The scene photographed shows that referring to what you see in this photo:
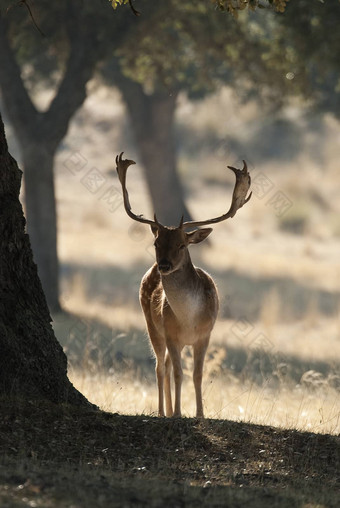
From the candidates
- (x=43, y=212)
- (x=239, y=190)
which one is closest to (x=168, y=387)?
(x=239, y=190)

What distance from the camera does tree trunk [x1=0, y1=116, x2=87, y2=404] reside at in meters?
7.62

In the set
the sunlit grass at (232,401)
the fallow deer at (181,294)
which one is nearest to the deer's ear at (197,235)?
the fallow deer at (181,294)

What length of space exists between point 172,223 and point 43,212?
9.96 metres

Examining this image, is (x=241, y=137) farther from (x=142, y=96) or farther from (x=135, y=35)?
(x=135, y=35)

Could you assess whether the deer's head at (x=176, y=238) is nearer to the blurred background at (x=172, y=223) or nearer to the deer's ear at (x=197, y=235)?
the deer's ear at (x=197, y=235)

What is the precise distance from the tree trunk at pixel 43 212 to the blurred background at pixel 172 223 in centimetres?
3

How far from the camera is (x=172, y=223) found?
27656mm

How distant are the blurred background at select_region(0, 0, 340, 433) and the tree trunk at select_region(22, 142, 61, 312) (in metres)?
0.03

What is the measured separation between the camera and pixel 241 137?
53.7 m

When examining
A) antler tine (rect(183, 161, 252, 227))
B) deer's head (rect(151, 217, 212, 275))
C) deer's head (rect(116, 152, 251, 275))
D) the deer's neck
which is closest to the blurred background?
the deer's neck

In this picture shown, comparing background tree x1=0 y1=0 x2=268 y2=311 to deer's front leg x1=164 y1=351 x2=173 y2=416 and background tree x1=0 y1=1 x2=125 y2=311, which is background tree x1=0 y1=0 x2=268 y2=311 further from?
deer's front leg x1=164 y1=351 x2=173 y2=416

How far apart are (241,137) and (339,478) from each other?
4741 cm

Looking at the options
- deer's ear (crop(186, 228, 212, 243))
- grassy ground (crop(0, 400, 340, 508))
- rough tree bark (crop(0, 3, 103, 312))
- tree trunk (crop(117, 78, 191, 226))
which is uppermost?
tree trunk (crop(117, 78, 191, 226))

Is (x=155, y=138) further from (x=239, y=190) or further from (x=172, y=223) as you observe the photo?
(x=239, y=190)
